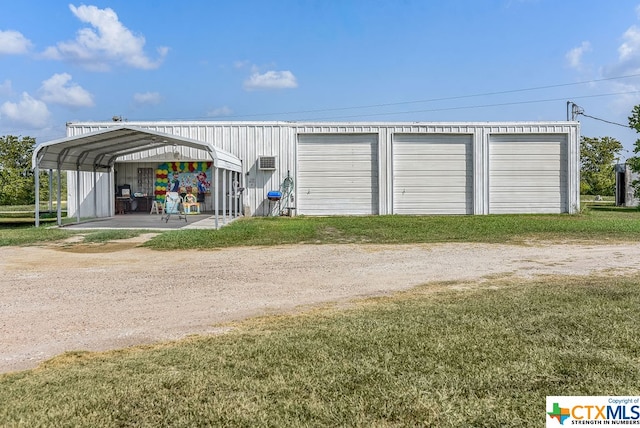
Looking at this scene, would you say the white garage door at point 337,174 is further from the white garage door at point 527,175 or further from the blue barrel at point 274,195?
the white garage door at point 527,175

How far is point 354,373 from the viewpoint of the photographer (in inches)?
141

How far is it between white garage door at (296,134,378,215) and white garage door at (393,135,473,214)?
107cm

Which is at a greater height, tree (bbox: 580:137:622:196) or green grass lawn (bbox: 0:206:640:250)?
tree (bbox: 580:137:622:196)

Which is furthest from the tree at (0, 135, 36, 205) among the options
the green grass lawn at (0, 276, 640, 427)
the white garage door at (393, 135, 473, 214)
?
the green grass lawn at (0, 276, 640, 427)

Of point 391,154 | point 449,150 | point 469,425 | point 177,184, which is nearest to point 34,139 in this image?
point 177,184

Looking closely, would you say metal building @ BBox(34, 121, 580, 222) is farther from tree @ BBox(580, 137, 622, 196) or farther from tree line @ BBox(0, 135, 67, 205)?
tree @ BBox(580, 137, 622, 196)

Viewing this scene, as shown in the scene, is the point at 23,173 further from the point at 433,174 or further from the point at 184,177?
the point at 433,174

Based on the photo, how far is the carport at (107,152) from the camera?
1480 cm

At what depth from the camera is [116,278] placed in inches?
299

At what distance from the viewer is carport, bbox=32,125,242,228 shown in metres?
14.8

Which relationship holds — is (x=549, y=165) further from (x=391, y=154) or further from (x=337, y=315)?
(x=337, y=315)

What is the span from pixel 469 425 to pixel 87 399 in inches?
88.8

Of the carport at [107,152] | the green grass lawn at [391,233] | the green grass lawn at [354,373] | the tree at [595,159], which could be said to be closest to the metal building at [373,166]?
the carport at [107,152]

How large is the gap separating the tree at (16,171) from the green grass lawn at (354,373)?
2267cm
